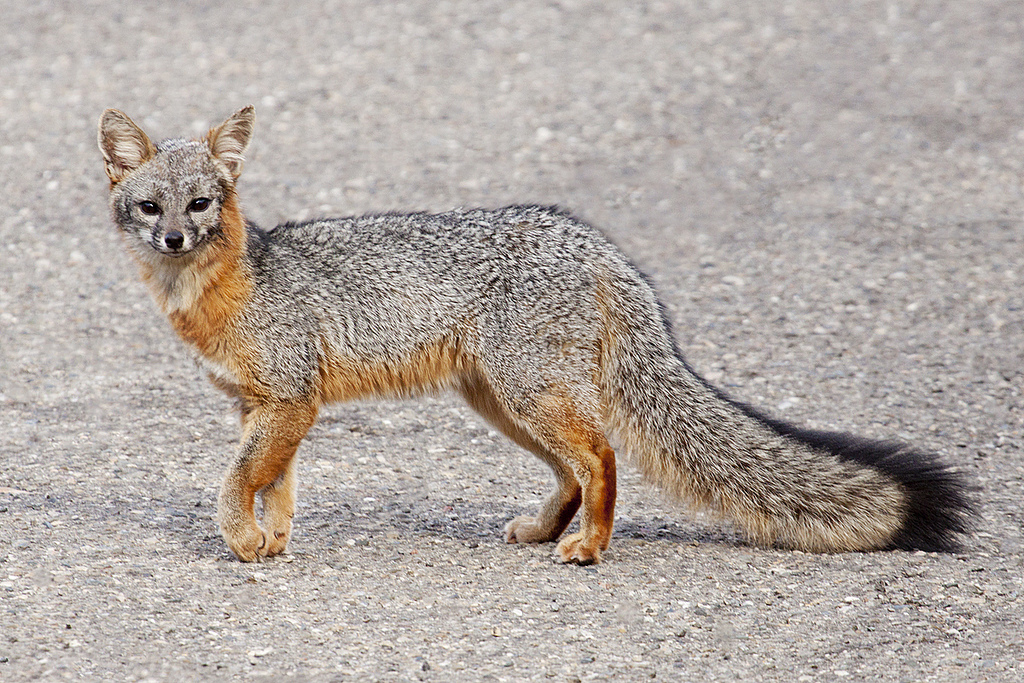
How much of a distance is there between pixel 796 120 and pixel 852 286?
3.41 metres

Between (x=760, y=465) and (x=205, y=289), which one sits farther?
(x=760, y=465)

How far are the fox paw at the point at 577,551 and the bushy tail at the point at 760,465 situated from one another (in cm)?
47

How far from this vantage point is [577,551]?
17.6 ft

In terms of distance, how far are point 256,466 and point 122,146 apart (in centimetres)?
157

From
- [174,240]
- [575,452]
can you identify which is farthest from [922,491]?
[174,240]

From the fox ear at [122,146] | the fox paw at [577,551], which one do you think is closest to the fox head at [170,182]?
the fox ear at [122,146]

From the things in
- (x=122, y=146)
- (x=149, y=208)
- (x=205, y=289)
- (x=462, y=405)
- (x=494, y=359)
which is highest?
(x=122, y=146)


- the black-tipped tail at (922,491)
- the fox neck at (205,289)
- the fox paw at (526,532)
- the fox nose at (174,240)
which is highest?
the fox nose at (174,240)

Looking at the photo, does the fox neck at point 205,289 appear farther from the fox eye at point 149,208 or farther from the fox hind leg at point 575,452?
the fox hind leg at point 575,452

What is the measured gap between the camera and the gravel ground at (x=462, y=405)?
467cm

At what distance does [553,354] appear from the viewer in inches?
208

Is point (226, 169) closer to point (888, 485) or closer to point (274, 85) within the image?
point (888, 485)

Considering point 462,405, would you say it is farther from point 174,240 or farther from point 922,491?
point 922,491

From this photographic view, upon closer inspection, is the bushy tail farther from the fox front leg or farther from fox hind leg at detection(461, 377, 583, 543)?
the fox front leg
